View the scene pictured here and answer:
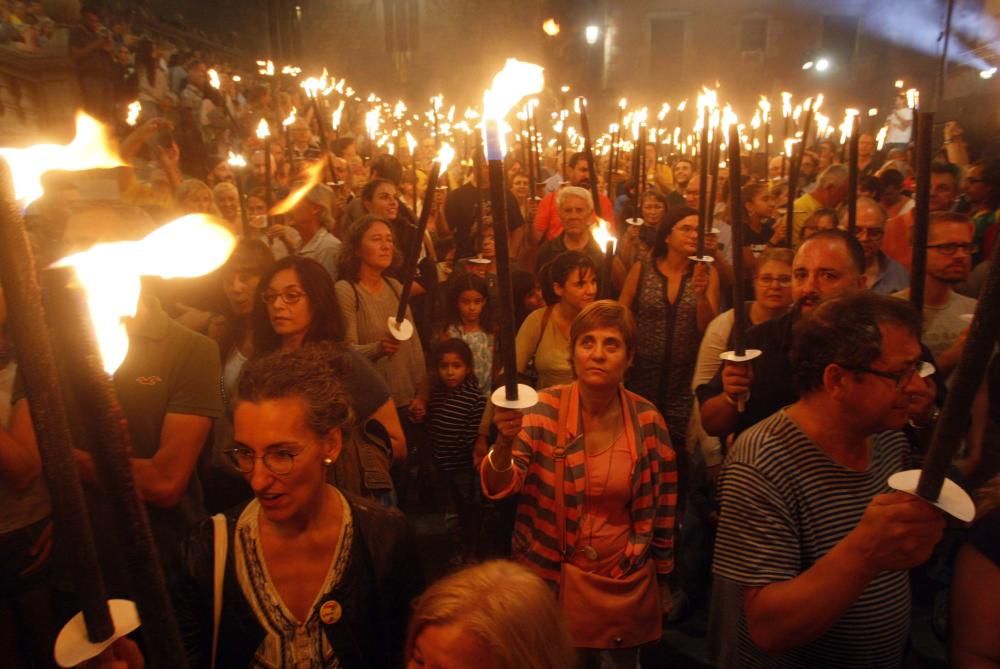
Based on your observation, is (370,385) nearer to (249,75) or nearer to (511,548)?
(511,548)

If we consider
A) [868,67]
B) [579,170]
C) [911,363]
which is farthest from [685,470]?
[868,67]

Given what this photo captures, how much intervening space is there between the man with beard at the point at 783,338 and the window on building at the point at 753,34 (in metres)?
35.9

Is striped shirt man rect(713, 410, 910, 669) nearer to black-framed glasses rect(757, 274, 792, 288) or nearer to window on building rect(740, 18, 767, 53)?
black-framed glasses rect(757, 274, 792, 288)

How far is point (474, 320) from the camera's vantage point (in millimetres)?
4609

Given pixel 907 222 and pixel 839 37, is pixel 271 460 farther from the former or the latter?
pixel 839 37

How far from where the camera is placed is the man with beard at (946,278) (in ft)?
11.7

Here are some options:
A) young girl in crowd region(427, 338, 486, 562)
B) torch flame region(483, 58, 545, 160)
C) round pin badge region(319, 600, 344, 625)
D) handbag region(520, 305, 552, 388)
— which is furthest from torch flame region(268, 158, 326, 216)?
round pin badge region(319, 600, 344, 625)

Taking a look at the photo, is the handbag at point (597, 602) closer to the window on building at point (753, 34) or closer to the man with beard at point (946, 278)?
the man with beard at point (946, 278)

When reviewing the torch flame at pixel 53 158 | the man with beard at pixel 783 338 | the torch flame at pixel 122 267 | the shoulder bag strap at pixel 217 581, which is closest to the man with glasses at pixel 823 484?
the man with beard at pixel 783 338

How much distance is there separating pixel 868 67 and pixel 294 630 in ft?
127

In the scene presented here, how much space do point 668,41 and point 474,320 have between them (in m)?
35.2

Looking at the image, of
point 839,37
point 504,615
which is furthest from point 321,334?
point 839,37

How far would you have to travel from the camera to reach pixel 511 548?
3094mm

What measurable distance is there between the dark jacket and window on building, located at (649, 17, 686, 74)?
37.1 meters
